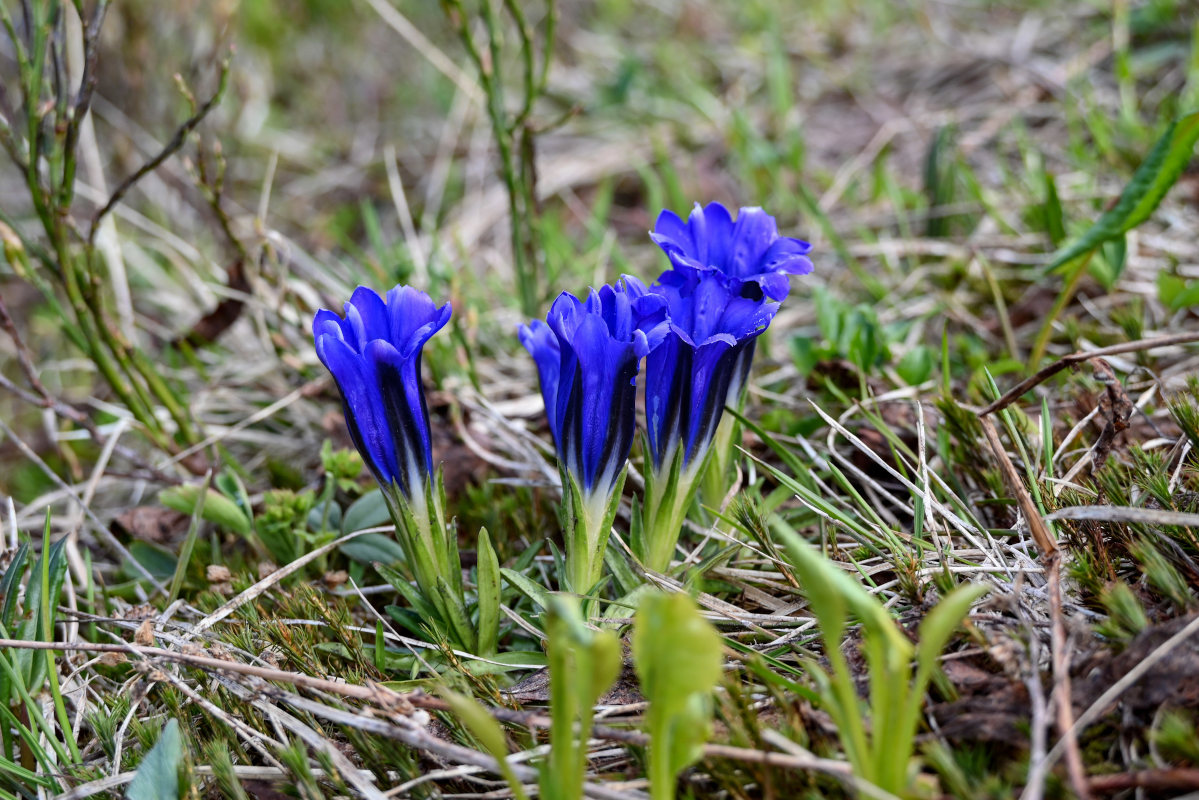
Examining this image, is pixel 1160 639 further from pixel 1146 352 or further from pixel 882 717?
pixel 1146 352

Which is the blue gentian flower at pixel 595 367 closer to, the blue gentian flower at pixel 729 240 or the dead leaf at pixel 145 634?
the blue gentian flower at pixel 729 240

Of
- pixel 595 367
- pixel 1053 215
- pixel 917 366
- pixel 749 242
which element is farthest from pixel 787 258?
pixel 1053 215

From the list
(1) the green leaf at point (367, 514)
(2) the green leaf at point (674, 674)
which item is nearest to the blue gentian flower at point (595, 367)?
(2) the green leaf at point (674, 674)

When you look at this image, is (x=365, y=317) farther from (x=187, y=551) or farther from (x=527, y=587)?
(x=187, y=551)

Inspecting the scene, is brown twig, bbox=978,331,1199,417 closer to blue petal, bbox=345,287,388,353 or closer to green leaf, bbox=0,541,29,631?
blue petal, bbox=345,287,388,353

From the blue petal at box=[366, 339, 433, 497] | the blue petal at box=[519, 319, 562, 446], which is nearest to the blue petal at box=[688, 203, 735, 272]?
the blue petal at box=[519, 319, 562, 446]

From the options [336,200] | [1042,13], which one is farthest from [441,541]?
[1042,13]

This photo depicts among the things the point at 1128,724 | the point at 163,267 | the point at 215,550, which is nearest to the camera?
Answer: the point at 1128,724
